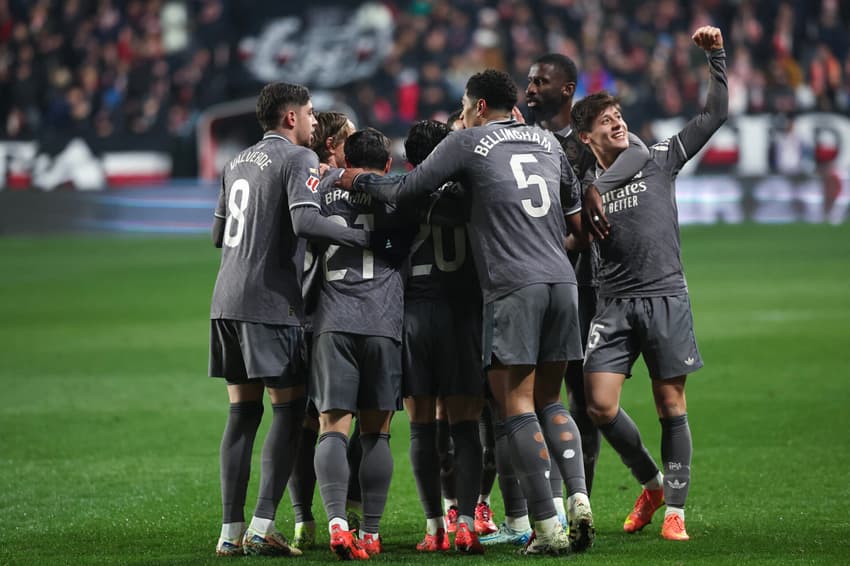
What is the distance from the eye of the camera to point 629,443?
6.06 metres

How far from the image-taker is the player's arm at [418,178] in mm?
5445

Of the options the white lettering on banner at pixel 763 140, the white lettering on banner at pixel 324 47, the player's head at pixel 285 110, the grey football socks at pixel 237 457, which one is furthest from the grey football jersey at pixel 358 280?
the white lettering on banner at pixel 324 47

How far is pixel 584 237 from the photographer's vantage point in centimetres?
595

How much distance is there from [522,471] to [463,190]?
126 centimetres

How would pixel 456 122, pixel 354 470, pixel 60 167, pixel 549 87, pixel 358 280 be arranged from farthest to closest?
pixel 60 167
pixel 549 87
pixel 456 122
pixel 354 470
pixel 358 280

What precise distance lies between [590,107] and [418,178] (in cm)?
109

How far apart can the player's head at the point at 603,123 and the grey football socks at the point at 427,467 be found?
1.60 metres

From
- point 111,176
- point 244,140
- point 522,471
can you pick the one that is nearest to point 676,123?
point 244,140

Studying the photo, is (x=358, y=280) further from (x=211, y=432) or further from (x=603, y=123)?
(x=211, y=432)

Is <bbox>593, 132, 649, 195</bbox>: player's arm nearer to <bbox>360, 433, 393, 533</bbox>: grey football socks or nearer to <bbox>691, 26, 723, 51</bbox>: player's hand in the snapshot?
<bbox>691, 26, 723, 51</bbox>: player's hand

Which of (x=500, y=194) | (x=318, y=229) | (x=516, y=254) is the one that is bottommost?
(x=516, y=254)

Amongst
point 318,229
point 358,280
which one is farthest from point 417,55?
point 318,229

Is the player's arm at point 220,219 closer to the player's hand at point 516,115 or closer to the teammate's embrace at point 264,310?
the teammate's embrace at point 264,310

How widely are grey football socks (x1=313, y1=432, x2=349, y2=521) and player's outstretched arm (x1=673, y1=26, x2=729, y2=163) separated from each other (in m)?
2.18
